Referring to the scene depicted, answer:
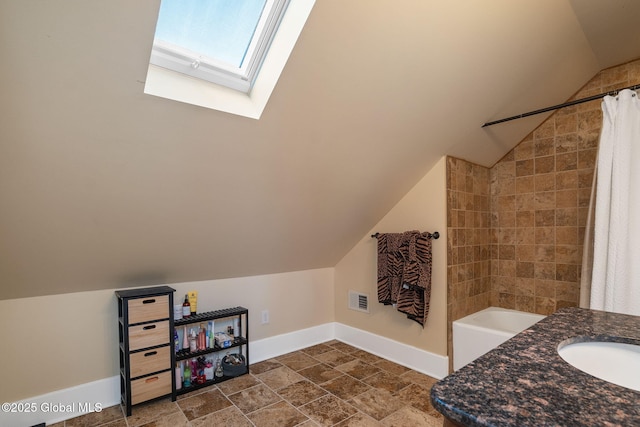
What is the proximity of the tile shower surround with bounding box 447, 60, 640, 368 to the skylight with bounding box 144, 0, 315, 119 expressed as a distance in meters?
1.71

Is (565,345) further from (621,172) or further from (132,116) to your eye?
(132,116)

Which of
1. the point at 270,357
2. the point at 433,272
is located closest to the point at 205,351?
the point at 270,357

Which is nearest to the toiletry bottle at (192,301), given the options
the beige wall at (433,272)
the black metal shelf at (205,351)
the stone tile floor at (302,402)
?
the black metal shelf at (205,351)

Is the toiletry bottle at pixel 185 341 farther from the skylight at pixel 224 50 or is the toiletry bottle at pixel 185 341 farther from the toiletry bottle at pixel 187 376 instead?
the skylight at pixel 224 50

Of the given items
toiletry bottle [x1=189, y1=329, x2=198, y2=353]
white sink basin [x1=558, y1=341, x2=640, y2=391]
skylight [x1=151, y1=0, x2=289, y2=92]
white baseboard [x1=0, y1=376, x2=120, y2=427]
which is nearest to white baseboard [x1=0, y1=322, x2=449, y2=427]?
white baseboard [x1=0, y1=376, x2=120, y2=427]

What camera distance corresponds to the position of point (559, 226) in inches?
111

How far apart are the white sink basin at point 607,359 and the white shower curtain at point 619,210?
4.25 ft

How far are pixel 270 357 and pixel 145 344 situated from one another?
1194 mm

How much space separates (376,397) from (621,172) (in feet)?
6.95

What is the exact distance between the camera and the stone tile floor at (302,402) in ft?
6.81

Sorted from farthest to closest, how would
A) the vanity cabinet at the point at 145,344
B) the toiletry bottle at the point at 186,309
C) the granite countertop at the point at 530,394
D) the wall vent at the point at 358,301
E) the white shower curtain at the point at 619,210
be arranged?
the wall vent at the point at 358,301 → the toiletry bottle at the point at 186,309 → the vanity cabinet at the point at 145,344 → the white shower curtain at the point at 619,210 → the granite countertop at the point at 530,394

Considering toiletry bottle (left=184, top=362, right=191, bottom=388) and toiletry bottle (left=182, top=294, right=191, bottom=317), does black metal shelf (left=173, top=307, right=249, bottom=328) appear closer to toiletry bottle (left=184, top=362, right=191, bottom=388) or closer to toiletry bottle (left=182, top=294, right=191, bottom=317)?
toiletry bottle (left=182, top=294, right=191, bottom=317)

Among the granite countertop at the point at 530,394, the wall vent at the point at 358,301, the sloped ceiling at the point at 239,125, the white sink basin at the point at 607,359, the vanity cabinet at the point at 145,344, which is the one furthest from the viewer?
the wall vent at the point at 358,301

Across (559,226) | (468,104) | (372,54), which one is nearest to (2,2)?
(372,54)
